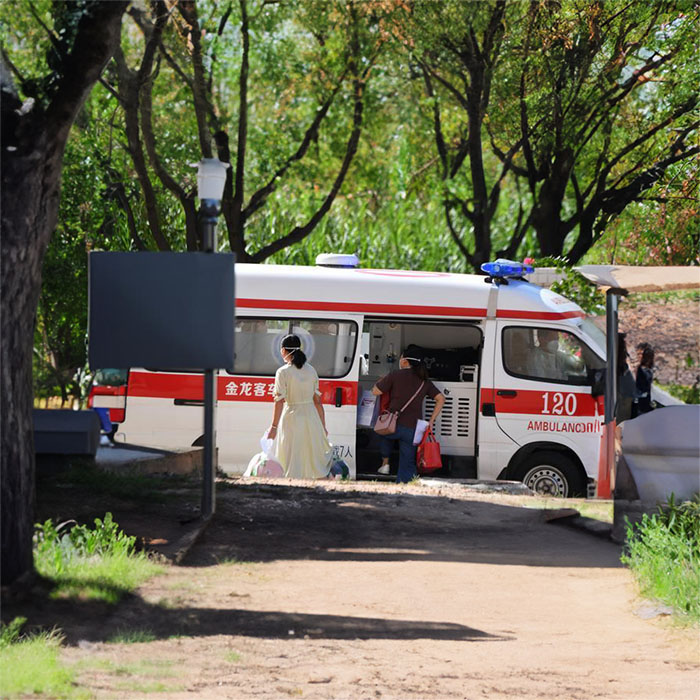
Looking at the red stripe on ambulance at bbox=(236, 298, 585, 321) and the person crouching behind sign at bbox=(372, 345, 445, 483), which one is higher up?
the red stripe on ambulance at bbox=(236, 298, 585, 321)

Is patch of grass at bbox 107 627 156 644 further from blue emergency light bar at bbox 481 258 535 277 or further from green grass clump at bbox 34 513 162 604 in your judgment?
blue emergency light bar at bbox 481 258 535 277

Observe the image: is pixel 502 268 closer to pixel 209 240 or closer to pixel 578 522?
pixel 578 522

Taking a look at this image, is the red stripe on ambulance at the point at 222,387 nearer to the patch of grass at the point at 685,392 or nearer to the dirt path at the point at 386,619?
the dirt path at the point at 386,619

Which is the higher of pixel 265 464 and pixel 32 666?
pixel 265 464

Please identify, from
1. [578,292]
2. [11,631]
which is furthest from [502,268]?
[11,631]

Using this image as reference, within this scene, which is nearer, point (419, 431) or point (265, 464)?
point (265, 464)

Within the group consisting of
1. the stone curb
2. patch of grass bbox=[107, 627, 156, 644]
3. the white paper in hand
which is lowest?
patch of grass bbox=[107, 627, 156, 644]

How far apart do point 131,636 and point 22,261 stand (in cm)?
227

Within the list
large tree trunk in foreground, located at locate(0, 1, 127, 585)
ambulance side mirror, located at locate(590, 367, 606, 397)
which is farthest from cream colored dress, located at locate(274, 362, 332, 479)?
large tree trunk in foreground, located at locate(0, 1, 127, 585)

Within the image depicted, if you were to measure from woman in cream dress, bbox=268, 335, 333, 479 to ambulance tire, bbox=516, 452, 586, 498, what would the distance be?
86.4 inches

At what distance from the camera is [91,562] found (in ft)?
25.3

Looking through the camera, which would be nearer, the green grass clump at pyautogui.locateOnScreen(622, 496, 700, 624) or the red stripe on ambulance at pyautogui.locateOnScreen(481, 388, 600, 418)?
the green grass clump at pyautogui.locateOnScreen(622, 496, 700, 624)

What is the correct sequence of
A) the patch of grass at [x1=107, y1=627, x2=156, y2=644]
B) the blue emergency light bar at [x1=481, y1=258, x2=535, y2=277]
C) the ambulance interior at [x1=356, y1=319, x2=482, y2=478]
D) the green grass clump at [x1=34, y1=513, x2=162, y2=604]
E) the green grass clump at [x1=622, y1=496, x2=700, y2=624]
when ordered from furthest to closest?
1. the ambulance interior at [x1=356, y1=319, x2=482, y2=478]
2. the blue emergency light bar at [x1=481, y1=258, x2=535, y2=277]
3. the green grass clump at [x1=622, y1=496, x2=700, y2=624]
4. the green grass clump at [x1=34, y1=513, x2=162, y2=604]
5. the patch of grass at [x1=107, y1=627, x2=156, y2=644]

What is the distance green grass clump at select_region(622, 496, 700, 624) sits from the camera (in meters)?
7.55
